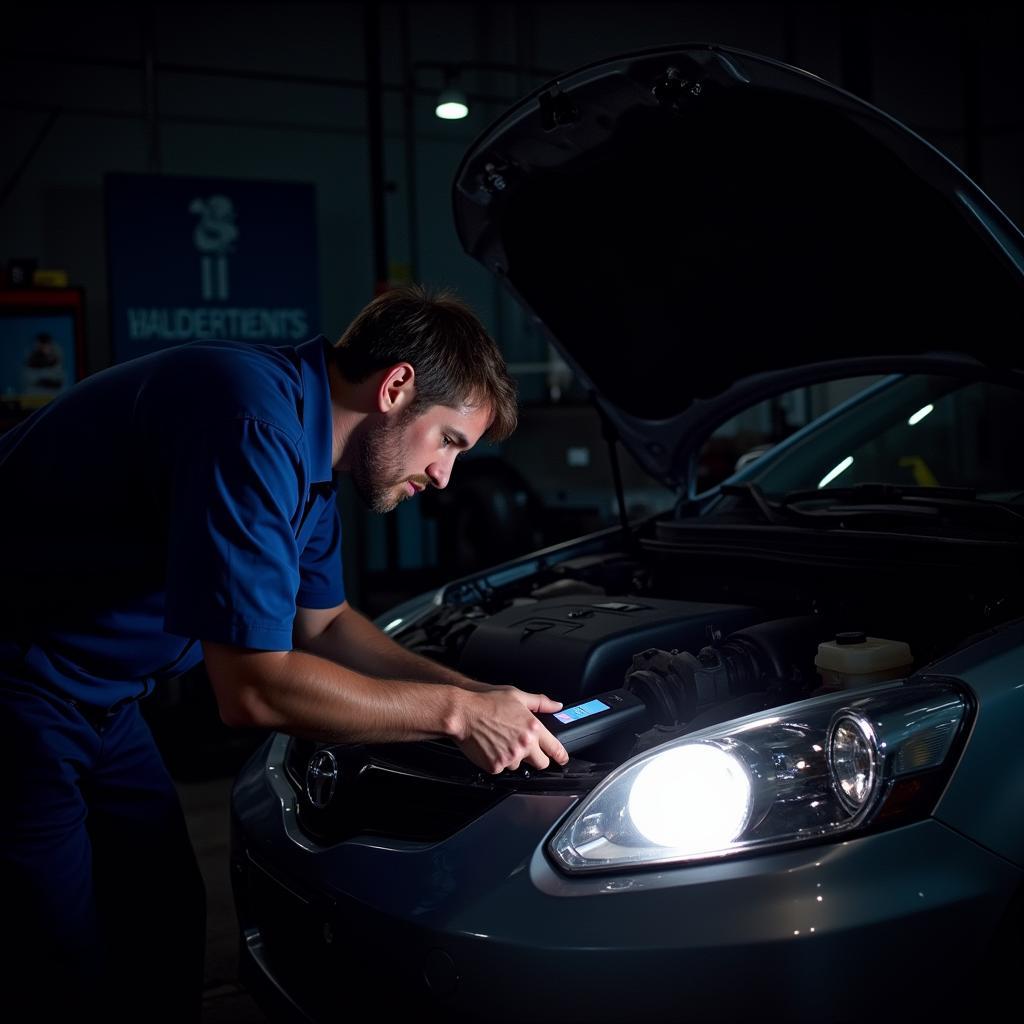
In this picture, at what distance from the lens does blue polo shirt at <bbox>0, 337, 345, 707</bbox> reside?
1.27 meters

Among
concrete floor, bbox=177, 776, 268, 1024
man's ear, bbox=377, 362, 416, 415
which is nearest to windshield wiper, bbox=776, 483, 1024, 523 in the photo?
man's ear, bbox=377, 362, 416, 415

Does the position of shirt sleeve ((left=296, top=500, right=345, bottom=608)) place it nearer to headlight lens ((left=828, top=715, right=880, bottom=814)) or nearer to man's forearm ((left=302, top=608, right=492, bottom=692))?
man's forearm ((left=302, top=608, right=492, bottom=692))

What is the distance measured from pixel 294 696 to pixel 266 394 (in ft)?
1.21

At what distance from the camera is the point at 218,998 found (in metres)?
2.19

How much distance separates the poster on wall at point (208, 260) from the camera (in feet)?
21.4

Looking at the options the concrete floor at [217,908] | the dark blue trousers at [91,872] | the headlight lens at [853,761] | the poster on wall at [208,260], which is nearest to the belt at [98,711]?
the dark blue trousers at [91,872]

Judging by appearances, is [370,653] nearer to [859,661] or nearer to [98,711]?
[98,711]

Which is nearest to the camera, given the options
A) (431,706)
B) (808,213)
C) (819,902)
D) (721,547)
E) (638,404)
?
(819,902)

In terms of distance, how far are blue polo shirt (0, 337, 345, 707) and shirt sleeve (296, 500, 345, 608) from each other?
22 cm

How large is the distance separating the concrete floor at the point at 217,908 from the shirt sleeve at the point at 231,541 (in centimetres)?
115

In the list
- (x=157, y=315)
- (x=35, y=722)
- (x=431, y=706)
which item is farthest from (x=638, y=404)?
(x=157, y=315)

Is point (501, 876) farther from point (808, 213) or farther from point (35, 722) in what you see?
point (808, 213)

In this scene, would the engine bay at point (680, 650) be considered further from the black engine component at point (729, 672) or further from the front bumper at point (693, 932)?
the front bumper at point (693, 932)

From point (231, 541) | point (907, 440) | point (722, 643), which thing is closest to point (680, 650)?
point (722, 643)
